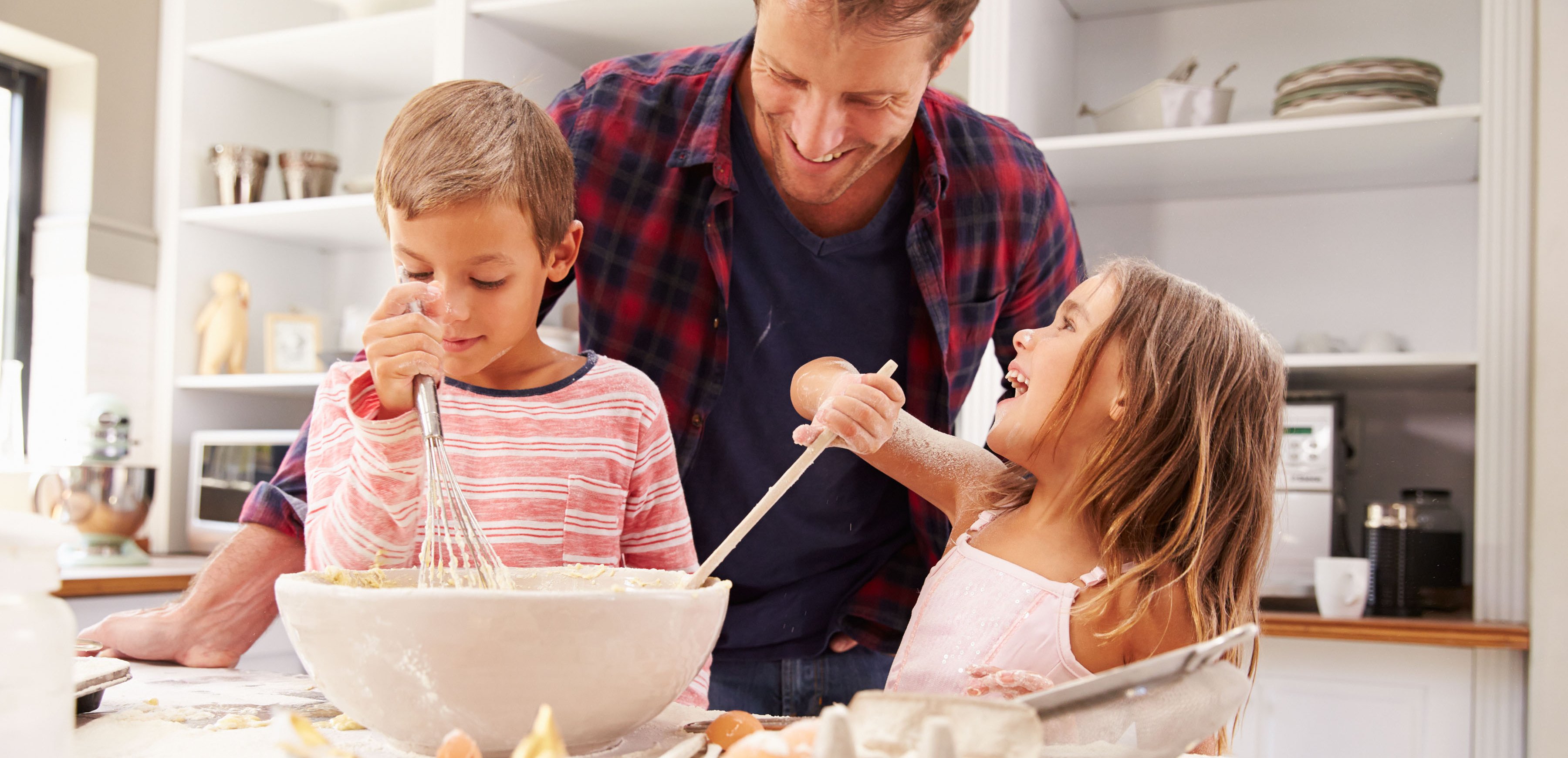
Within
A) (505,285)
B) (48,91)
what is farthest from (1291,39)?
(48,91)

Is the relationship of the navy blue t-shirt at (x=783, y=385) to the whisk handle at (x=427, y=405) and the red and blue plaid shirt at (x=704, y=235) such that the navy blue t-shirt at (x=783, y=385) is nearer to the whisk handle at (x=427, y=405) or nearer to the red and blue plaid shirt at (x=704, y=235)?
the red and blue plaid shirt at (x=704, y=235)

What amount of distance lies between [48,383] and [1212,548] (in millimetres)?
2685

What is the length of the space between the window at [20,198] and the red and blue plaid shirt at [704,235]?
202 cm

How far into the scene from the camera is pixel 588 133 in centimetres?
121

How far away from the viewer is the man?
48.2 inches

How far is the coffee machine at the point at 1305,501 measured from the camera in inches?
80.7

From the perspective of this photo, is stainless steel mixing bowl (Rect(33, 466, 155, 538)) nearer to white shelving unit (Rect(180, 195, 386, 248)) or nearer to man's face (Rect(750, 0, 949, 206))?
white shelving unit (Rect(180, 195, 386, 248))

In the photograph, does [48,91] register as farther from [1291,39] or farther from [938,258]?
[1291,39]

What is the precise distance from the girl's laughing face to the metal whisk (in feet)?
1.86

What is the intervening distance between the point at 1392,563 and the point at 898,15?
61.8 inches

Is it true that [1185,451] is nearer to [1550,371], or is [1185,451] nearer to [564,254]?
[564,254]

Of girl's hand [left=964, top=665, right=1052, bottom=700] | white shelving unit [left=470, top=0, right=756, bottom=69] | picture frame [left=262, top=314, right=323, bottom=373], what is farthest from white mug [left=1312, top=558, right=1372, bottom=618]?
picture frame [left=262, top=314, right=323, bottom=373]

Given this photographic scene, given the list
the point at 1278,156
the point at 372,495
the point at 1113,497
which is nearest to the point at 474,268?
the point at 372,495

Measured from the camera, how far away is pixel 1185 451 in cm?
A: 107
